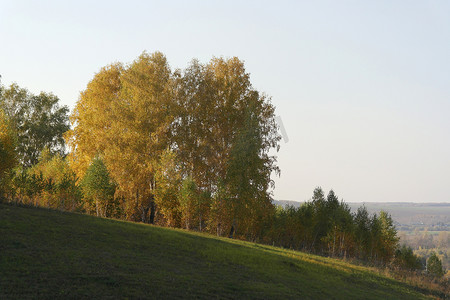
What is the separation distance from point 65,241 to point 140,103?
84.5ft

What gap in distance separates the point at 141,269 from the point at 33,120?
6389 centimetres

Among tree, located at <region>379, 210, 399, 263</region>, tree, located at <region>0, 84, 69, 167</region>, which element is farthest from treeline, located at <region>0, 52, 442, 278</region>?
tree, located at <region>379, 210, 399, 263</region>

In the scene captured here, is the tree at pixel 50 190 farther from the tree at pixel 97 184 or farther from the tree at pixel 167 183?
the tree at pixel 167 183

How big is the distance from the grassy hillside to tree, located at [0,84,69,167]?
49809 mm

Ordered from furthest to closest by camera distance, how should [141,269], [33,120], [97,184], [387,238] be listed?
[387,238] < [33,120] < [97,184] < [141,269]

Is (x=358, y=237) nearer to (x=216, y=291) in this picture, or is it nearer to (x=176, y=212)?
(x=176, y=212)

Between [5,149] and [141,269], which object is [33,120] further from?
[141,269]

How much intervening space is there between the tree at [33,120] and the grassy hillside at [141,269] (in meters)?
49.8

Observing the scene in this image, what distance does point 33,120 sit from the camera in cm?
7156

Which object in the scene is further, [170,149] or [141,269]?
[170,149]

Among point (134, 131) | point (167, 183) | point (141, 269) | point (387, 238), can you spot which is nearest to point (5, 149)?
point (134, 131)

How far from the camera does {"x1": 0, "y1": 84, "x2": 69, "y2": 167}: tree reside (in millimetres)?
68812

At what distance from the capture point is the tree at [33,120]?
6881 cm

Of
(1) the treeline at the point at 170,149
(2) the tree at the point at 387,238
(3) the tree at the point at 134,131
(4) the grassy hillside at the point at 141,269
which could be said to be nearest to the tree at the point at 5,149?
(1) the treeline at the point at 170,149
